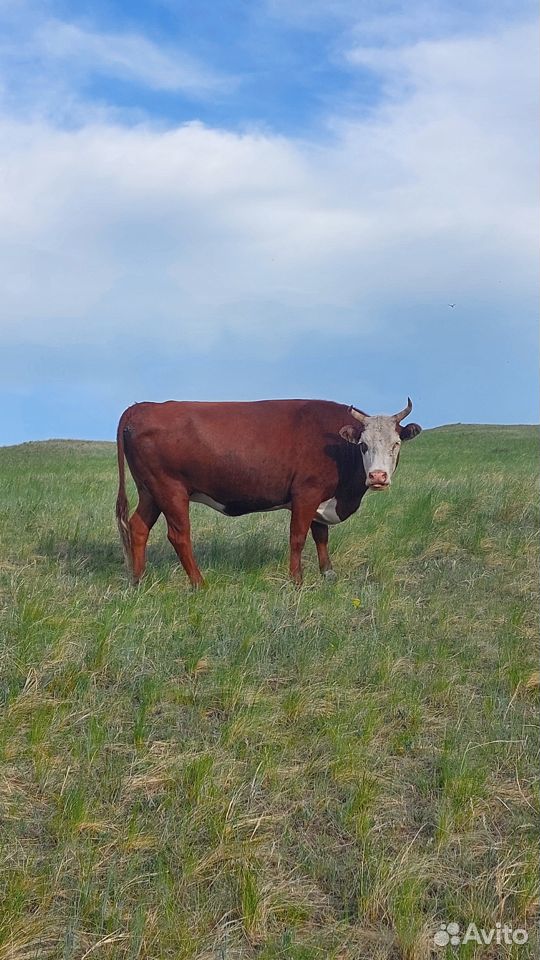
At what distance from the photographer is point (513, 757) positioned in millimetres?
6020

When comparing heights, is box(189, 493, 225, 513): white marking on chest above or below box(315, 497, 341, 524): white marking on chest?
above

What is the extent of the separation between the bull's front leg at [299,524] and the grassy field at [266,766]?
330 mm

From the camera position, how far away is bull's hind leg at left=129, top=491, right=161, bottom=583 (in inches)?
396

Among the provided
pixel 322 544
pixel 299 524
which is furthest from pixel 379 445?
pixel 322 544

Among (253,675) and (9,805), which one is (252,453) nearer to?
(253,675)

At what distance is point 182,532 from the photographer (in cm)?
966

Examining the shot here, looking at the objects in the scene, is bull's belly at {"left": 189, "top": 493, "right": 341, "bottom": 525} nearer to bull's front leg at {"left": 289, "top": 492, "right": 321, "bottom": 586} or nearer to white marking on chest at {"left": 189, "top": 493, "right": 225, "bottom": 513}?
white marking on chest at {"left": 189, "top": 493, "right": 225, "bottom": 513}

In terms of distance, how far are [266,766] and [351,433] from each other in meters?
4.78

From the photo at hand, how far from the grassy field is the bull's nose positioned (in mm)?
1135

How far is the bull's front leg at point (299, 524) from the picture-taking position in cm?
981

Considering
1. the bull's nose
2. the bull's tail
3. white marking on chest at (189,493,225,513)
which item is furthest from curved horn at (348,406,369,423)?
the bull's tail

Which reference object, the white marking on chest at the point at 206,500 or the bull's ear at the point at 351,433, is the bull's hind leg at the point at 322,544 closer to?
the white marking on chest at the point at 206,500

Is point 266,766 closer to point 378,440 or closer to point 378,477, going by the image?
point 378,477

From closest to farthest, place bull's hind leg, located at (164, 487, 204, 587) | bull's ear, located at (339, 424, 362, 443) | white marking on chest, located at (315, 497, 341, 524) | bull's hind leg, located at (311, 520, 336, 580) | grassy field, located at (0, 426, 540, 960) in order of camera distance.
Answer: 1. grassy field, located at (0, 426, 540, 960)
2. bull's hind leg, located at (164, 487, 204, 587)
3. bull's ear, located at (339, 424, 362, 443)
4. white marking on chest, located at (315, 497, 341, 524)
5. bull's hind leg, located at (311, 520, 336, 580)
